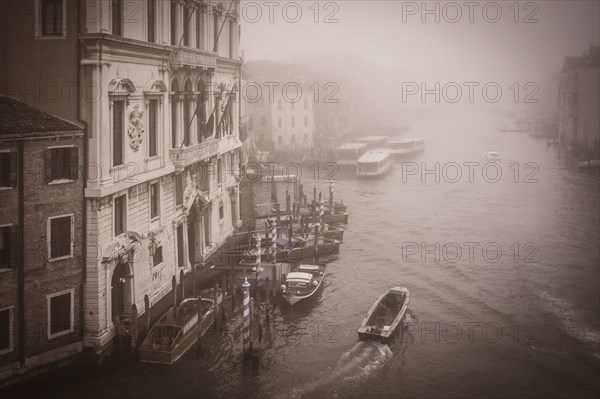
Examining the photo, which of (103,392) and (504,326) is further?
(504,326)

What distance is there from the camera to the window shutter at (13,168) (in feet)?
65.6

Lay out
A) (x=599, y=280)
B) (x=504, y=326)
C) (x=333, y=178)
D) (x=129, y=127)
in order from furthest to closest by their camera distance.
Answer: (x=333, y=178)
(x=599, y=280)
(x=504, y=326)
(x=129, y=127)

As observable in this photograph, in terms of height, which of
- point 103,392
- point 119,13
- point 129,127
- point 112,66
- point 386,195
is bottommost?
point 103,392

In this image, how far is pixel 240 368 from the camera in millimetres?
23766

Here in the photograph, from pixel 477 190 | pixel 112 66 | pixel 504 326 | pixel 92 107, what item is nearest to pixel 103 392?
pixel 92 107

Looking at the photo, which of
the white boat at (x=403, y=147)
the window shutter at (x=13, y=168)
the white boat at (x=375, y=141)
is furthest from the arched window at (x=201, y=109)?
the white boat at (x=375, y=141)

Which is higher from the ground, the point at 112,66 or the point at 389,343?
the point at 112,66

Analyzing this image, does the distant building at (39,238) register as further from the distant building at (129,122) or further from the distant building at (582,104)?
the distant building at (582,104)

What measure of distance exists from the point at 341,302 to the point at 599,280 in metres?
15.2

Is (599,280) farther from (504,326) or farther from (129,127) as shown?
(129,127)

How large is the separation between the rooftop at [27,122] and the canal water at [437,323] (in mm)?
8336

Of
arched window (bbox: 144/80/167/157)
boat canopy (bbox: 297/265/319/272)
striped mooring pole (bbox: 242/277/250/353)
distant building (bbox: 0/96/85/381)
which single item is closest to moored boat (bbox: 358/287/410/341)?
striped mooring pole (bbox: 242/277/250/353)

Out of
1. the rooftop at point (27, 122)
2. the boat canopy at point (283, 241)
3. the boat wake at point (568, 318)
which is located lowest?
the boat wake at point (568, 318)

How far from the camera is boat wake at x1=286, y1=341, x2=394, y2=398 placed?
22.4 m
